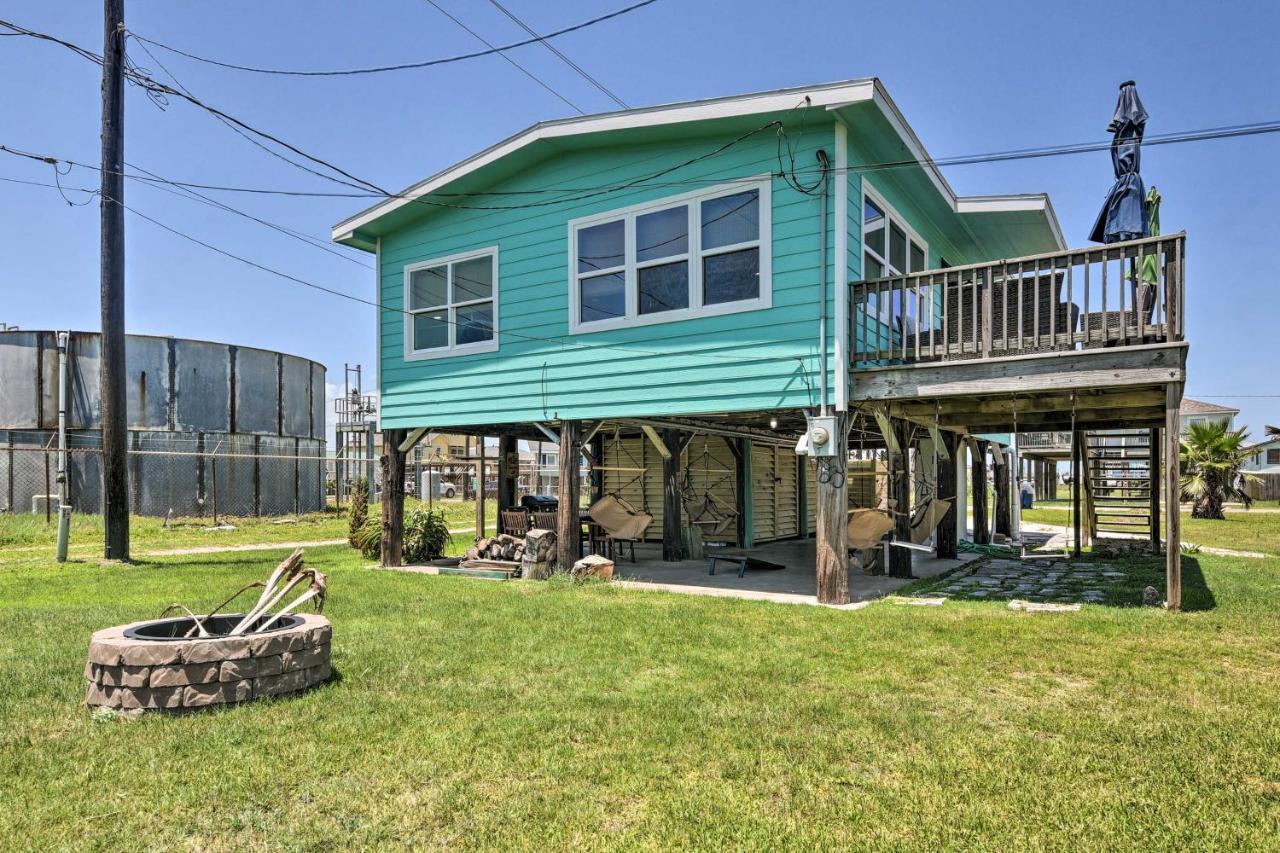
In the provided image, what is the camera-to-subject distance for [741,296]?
8.30 metres

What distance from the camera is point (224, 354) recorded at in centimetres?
2044

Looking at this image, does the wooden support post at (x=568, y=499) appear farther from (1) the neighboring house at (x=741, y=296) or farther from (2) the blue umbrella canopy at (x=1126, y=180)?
(2) the blue umbrella canopy at (x=1126, y=180)

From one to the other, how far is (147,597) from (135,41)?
8.01 metres

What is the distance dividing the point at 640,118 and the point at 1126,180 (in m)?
4.92

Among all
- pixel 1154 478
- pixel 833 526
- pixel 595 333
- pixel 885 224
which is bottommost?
pixel 833 526

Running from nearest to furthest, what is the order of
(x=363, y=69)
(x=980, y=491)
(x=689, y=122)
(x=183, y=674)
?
(x=183, y=674)
(x=689, y=122)
(x=363, y=69)
(x=980, y=491)

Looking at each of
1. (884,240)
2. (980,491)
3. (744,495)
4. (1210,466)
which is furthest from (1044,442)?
(884,240)

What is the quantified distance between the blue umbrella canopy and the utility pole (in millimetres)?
12164

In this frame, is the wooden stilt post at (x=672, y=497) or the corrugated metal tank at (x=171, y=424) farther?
the corrugated metal tank at (x=171, y=424)

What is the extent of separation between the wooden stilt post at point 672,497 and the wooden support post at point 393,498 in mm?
3970

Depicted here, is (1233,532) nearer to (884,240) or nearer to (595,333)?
(884,240)

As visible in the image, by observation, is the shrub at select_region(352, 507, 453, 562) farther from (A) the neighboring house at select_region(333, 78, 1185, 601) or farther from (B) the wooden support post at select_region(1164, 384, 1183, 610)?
(B) the wooden support post at select_region(1164, 384, 1183, 610)

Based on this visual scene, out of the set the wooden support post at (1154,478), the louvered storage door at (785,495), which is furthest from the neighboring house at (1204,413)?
the louvered storage door at (785,495)

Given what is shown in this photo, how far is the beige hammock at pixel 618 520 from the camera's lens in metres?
10.8
